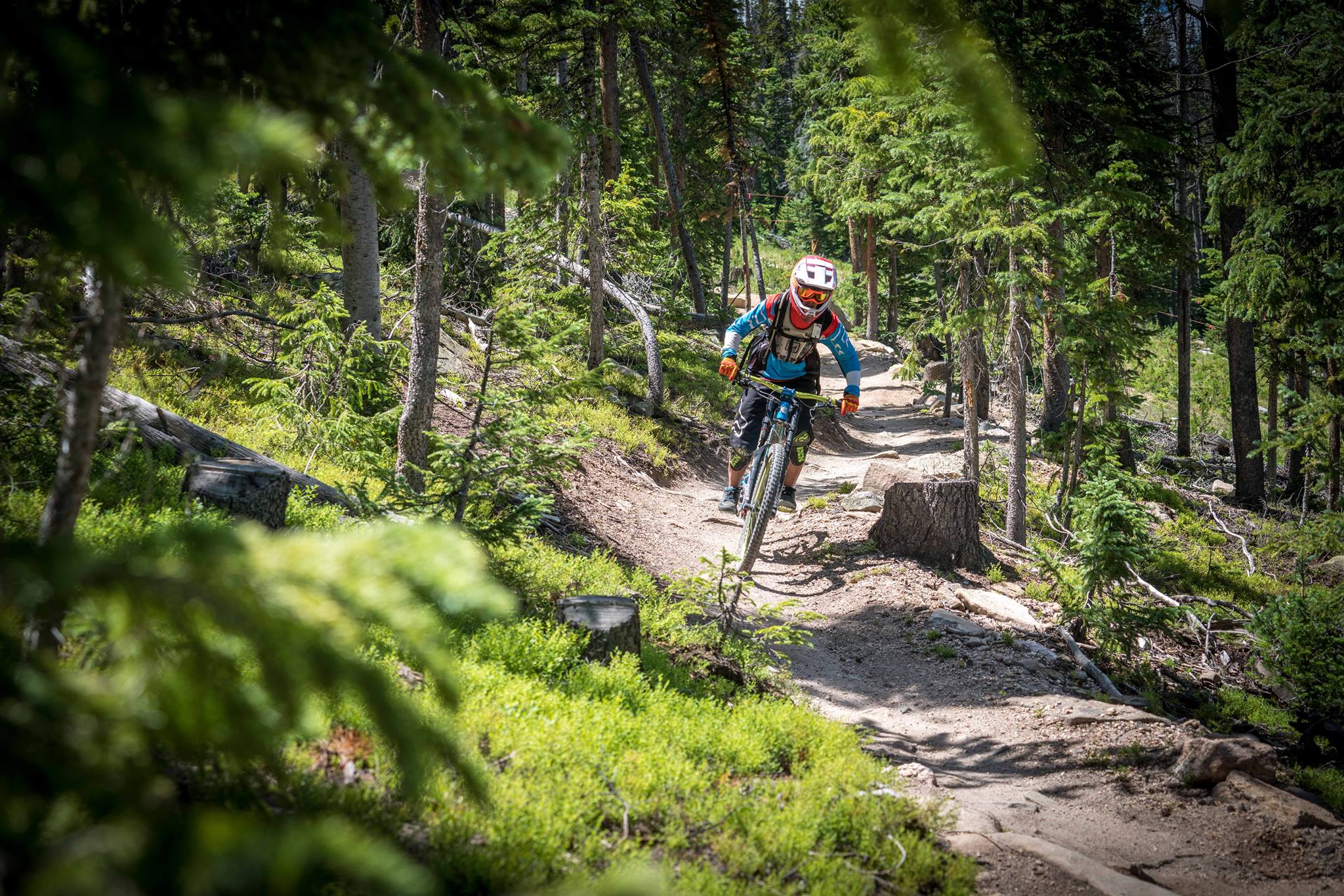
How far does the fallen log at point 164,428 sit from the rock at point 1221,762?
603 cm

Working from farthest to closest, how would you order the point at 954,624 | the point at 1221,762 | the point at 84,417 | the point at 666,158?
the point at 666,158, the point at 954,624, the point at 1221,762, the point at 84,417

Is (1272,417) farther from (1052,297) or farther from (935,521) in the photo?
(935,521)

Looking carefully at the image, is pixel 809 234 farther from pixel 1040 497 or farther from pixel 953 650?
pixel 953 650

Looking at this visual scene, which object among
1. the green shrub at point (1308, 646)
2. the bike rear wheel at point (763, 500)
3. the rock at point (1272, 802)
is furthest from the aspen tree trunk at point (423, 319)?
the green shrub at point (1308, 646)

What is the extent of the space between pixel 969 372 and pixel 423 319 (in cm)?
903

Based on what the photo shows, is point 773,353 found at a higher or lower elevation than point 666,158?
lower

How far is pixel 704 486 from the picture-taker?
541 inches

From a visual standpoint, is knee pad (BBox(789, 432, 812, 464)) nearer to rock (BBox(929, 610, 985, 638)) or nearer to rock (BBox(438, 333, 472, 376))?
rock (BBox(929, 610, 985, 638))

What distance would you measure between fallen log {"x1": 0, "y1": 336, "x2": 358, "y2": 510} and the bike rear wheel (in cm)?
397

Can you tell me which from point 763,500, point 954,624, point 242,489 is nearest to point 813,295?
point 763,500

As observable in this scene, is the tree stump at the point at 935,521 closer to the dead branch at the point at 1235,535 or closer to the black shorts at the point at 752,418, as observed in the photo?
the black shorts at the point at 752,418

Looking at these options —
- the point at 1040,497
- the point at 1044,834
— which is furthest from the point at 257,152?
the point at 1040,497

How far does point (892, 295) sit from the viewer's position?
Result: 2839cm

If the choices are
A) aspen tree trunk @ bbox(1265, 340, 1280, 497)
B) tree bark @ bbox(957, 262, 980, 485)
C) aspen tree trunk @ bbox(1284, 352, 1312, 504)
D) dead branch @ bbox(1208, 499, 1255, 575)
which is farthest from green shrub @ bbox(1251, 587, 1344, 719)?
aspen tree trunk @ bbox(1284, 352, 1312, 504)
